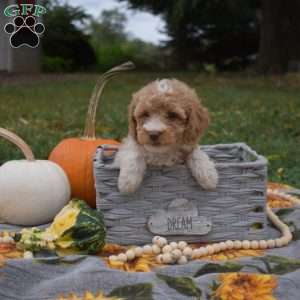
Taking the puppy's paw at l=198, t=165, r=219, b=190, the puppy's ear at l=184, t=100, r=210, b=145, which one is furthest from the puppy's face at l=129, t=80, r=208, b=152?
the puppy's paw at l=198, t=165, r=219, b=190

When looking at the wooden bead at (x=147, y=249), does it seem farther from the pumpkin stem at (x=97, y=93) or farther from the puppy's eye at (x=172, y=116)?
the pumpkin stem at (x=97, y=93)

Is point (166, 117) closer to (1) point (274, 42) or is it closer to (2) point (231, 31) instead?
(1) point (274, 42)

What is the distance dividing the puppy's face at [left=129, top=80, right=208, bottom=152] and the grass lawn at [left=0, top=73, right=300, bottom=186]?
5.26ft

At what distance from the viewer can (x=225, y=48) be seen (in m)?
17.8

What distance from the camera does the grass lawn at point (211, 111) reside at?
14.4ft

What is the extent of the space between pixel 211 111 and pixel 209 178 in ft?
14.5

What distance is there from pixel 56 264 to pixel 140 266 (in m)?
0.27

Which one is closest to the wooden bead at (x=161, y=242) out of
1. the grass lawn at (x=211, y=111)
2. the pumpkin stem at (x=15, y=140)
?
the pumpkin stem at (x=15, y=140)

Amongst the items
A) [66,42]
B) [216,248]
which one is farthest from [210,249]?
[66,42]

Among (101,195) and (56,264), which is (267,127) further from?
(56,264)

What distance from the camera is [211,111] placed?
6.52 m

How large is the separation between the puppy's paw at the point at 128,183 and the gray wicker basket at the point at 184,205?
0.05m

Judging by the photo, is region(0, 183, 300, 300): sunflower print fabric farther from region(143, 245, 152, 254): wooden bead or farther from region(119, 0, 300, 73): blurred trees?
region(119, 0, 300, 73): blurred trees

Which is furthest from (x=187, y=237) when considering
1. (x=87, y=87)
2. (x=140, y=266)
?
(x=87, y=87)
